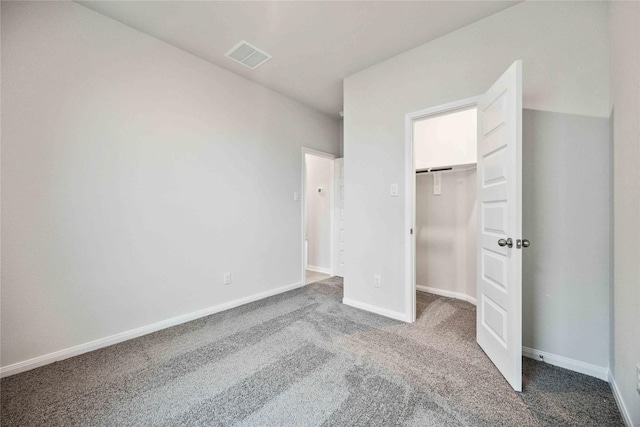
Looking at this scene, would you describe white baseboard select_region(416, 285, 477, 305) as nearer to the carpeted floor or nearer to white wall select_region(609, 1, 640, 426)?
the carpeted floor

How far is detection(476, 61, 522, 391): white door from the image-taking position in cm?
145

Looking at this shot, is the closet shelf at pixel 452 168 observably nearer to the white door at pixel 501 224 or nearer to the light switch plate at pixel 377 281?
the white door at pixel 501 224

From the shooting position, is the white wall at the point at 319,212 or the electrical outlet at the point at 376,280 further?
the white wall at the point at 319,212

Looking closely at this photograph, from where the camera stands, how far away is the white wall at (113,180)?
1662mm

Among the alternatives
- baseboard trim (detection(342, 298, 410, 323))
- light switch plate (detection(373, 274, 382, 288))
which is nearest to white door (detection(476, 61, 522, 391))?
baseboard trim (detection(342, 298, 410, 323))

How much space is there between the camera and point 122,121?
2.06 meters

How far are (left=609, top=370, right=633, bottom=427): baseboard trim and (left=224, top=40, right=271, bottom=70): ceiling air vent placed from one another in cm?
354

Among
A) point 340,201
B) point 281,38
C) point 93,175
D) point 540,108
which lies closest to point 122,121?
point 93,175

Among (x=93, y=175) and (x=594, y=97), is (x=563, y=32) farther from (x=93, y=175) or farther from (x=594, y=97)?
(x=93, y=175)

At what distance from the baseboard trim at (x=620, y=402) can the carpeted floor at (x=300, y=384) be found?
2.0 inches

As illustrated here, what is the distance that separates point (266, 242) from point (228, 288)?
71 centimetres

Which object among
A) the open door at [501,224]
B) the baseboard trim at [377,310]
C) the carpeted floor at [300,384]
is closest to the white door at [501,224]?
the open door at [501,224]

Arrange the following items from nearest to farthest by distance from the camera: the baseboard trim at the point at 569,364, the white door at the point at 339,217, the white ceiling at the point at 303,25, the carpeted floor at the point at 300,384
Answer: the carpeted floor at the point at 300,384, the baseboard trim at the point at 569,364, the white ceiling at the point at 303,25, the white door at the point at 339,217

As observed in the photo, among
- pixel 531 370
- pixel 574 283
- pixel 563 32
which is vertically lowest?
pixel 531 370
